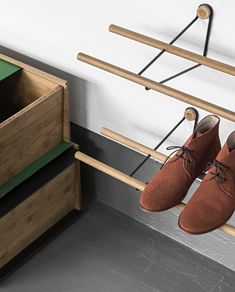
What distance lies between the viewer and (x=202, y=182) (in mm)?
1530

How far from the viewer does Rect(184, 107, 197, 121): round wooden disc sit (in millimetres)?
1731

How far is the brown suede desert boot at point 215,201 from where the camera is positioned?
146 centimetres

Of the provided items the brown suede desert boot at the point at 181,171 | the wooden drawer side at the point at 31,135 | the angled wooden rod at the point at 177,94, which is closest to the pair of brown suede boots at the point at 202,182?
the brown suede desert boot at the point at 181,171

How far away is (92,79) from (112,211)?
1.76ft

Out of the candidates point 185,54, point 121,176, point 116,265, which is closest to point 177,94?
point 185,54

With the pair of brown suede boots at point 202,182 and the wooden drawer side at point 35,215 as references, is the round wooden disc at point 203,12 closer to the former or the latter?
the pair of brown suede boots at point 202,182

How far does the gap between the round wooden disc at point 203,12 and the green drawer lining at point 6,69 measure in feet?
2.29

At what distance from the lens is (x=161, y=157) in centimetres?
167

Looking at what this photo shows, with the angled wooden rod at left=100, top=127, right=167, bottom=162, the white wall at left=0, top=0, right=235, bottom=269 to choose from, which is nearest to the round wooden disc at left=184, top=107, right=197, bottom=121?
the white wall at left=0, top=0, right=235, bottom=269

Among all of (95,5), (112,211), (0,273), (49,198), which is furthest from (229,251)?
(95,5)

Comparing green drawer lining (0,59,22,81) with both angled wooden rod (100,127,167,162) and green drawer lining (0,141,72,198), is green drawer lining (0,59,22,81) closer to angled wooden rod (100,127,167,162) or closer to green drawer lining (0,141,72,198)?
green drawer lining (0,141,72,198)

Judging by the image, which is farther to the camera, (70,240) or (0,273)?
(70,240)

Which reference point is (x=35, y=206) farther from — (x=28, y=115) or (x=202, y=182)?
(x=202, y=182)

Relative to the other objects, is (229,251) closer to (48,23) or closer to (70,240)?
(70,240)
